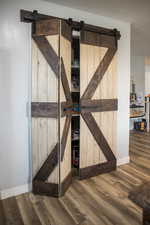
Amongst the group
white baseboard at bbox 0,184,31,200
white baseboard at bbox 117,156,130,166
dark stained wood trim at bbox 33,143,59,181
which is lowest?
white baseboard at bbox 0,184,31,200

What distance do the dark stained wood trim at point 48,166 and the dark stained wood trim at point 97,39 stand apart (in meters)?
1.56

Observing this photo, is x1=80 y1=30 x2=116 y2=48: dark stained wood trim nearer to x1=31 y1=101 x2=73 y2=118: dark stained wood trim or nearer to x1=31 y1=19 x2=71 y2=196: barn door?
x1=31 y1=19 x2=71 y2=196: barn door

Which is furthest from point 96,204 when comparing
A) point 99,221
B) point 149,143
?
point 149,143

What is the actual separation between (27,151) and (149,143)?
11.5 feet

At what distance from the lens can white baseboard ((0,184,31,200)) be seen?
7.23 feet

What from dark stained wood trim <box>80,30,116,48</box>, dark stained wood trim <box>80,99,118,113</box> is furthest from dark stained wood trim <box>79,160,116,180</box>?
dark stained wood trim <box>80,30,116,48</box>

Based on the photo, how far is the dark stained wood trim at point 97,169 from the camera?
8.65 ft

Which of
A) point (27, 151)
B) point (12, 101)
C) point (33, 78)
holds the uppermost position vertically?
point (33, 78)

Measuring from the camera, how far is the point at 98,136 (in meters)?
2.73

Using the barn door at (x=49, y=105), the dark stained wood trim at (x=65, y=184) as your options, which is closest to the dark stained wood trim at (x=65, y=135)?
the barn door at (x=49, y=105)

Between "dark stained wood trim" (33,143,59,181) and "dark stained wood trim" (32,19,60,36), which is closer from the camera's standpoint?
"dark stained wood trim" (32,19,60,36)

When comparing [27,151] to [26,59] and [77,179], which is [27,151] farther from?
[26,59]

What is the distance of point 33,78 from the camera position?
2219 mm

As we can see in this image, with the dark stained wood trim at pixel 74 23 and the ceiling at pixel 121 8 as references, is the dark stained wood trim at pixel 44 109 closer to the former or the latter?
the dark stained wood trim at pixel 74 23
